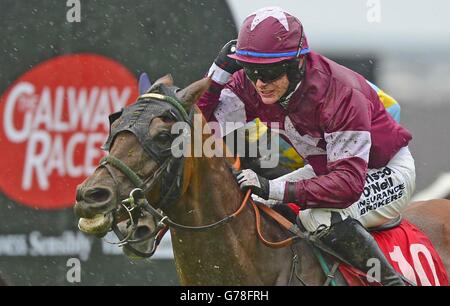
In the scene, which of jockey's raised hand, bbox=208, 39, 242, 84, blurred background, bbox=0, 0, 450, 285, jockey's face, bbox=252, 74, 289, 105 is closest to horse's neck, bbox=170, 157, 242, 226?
jockey's face, bbox=252, 74, 289, 105

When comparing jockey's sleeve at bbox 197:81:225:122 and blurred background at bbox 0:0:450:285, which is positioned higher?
jockey's sleeve at bbox 197:81:225:122

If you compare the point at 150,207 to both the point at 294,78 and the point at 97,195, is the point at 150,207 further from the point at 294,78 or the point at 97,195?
the point at 294,78

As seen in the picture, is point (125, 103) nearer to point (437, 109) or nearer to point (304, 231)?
point (437, 109)

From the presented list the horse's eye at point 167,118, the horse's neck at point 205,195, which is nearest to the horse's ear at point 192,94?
the horse's eye at point 167,118

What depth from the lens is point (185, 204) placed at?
395 cm

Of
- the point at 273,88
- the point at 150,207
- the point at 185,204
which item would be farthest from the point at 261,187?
the point at 150,207

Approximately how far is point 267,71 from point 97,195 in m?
1.04

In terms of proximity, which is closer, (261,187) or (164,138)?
(164,138)

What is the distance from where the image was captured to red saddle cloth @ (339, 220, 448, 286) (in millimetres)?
4453

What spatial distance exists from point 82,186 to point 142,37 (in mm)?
3679

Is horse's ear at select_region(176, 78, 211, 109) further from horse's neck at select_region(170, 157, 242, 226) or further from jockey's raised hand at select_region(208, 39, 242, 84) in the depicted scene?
jockey's raised hand at select_region(208, 39, 242, 84)

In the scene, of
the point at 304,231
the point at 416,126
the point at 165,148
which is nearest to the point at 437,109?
the point at 416,126

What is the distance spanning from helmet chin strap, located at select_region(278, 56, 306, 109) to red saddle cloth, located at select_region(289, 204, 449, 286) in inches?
24.5

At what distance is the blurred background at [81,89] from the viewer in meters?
6.98
